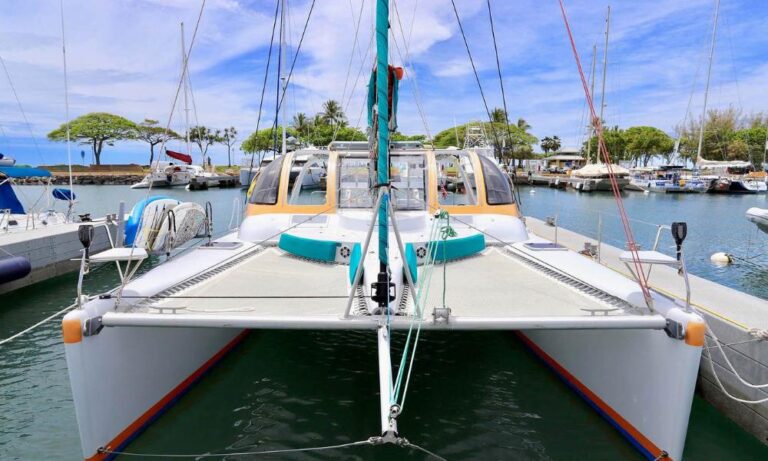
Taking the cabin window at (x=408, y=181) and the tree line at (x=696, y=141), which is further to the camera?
the tree line at (x=696, y=141)

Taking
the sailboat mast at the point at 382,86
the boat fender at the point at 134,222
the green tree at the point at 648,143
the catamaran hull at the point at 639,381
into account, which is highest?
the green tree at the point at 648,143

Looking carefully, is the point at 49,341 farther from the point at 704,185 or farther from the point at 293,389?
the point at 704,185

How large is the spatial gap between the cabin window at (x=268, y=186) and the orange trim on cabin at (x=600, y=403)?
4320mm

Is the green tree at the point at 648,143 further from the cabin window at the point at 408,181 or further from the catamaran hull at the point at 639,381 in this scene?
the catamaran hull at the point at 639,381

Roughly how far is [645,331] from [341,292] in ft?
8.78

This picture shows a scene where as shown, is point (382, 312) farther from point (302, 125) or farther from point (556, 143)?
point (556, 143)

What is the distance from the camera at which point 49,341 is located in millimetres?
7105

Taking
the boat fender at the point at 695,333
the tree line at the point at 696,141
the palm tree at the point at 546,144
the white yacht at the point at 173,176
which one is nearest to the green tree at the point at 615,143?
the tree line at the point at 696,141

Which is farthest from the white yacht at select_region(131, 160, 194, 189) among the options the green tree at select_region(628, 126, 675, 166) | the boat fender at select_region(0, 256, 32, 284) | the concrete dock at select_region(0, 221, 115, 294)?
the green tree at select_region(628, 126, 675, 166)

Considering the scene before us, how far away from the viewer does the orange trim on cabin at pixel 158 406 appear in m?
3.89

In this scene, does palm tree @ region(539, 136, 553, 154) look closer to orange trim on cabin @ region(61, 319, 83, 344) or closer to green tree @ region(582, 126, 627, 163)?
green tree @ region(582, 126, 627, 163)

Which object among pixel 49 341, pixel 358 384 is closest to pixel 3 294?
pixel 49 341

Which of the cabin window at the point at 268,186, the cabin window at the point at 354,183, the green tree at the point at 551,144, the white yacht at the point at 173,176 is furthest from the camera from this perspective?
the green tree at the point at 551,144

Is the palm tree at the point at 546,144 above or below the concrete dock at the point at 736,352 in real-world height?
above
